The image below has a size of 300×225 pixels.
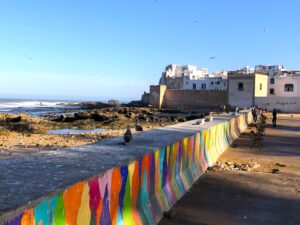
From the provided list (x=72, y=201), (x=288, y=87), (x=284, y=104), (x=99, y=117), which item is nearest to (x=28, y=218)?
(x=72, y=201)

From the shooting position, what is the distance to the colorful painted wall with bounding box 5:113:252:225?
12.7 ft

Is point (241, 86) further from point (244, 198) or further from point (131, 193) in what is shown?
point (131, 193)

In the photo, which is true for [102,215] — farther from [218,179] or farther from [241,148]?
[241,148]

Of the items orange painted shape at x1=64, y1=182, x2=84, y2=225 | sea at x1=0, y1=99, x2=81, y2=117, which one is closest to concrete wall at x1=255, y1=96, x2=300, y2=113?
sea at x1=0, y1=99, x2=81, y2=117

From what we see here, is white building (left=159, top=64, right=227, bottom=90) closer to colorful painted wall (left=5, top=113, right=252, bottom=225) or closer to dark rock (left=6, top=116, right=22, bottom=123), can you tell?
dark rock (left=6, top=116, right=22, bottom=123)

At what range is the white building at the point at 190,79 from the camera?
338ft

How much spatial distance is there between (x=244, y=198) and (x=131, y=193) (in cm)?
339

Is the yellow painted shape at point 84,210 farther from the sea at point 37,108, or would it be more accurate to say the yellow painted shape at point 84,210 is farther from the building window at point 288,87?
the building window at point 288,87

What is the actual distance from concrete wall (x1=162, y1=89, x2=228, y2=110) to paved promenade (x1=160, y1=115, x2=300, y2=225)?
211 feet

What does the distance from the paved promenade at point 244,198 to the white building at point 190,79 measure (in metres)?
89.8

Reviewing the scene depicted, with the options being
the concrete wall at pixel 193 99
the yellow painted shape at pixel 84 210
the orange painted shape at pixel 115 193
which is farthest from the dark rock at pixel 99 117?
the yellow painted shape at pixel 84 210

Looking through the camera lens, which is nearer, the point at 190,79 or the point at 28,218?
the point at 28,218

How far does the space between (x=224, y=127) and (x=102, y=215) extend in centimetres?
1248

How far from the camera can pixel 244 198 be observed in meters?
8.56
